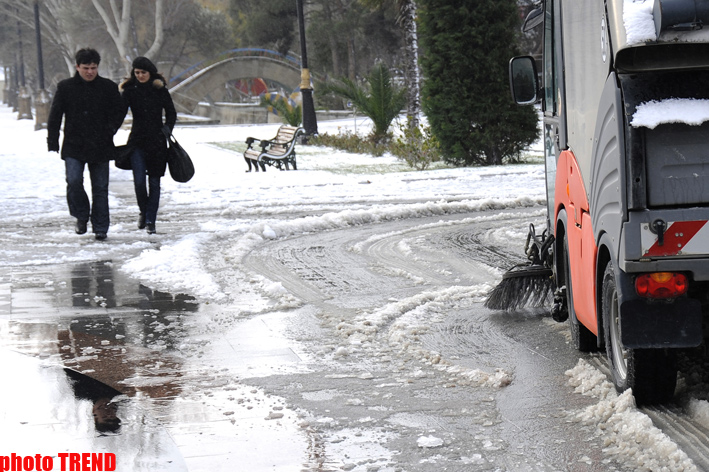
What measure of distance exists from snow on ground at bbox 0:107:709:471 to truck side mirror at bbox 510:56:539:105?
1.53m

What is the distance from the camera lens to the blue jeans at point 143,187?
35.0 feet

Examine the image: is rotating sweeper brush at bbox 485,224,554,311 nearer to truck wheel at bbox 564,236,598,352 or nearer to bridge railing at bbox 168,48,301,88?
truck wheel at bbox 564,236,598,352

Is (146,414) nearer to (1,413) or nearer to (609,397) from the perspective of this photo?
(1,413)

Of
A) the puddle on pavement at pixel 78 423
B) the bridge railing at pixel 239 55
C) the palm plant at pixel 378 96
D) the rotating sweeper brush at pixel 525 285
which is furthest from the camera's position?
the bridge railing at pixel 239 55

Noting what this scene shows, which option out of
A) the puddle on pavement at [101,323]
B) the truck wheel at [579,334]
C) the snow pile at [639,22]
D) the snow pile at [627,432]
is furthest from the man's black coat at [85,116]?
the snow pile at [639,22]

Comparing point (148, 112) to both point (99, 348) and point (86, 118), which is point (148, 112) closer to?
point (86, 118)

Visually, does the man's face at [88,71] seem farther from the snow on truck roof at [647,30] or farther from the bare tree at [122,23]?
the bare tree at [122,23]

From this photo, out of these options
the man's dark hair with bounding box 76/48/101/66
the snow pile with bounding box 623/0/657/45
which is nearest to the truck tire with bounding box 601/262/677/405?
the snow pile with bounding box 623/0/657/45

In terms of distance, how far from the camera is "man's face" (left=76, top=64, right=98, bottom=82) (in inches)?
399

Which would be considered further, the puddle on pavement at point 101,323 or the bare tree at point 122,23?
the bare tree at point 122,23

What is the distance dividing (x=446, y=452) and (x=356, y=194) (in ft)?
38.7

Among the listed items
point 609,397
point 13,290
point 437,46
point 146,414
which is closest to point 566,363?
point 609,397

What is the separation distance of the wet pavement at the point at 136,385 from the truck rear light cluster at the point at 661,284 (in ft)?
4.91

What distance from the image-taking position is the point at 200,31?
2571 inches
